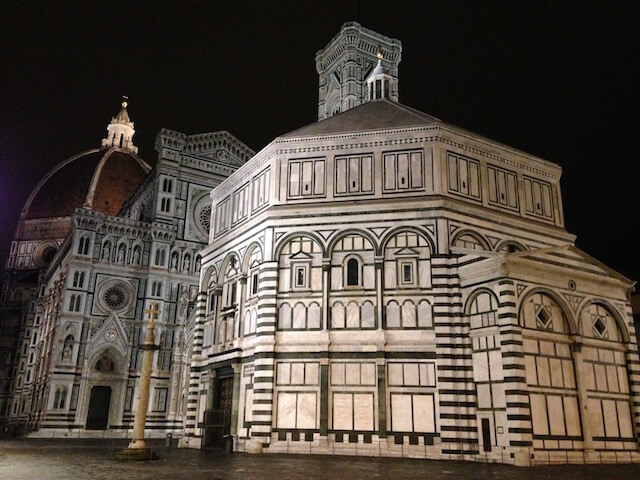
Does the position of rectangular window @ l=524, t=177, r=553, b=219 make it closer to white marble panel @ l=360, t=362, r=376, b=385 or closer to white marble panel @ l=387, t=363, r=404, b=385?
white marble panel @ l=387, t=363, r=404, b=385

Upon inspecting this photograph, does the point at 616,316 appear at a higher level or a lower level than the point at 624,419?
higher

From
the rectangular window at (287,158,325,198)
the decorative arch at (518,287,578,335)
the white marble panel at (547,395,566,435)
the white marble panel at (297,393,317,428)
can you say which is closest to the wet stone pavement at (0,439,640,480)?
the white marble panel at (547,395,566,435)

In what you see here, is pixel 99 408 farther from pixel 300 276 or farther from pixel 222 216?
pixel 300 276

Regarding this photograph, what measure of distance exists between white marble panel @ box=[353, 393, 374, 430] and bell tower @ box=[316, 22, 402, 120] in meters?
36.2

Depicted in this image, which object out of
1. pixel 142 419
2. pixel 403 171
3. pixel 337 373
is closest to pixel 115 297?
pixel 337 373

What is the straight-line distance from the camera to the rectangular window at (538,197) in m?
23.7

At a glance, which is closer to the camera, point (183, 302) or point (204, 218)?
point (183, 302)

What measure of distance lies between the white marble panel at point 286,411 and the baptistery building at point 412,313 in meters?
0.05

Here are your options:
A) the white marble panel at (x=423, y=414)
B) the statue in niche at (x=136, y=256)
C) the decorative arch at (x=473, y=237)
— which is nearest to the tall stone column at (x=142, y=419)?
the white marble panel at (x=423, y=414)

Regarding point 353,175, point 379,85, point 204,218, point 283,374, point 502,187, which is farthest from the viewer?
point 204,218

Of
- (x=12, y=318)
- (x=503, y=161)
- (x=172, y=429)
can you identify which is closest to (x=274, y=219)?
(x=503, y=161)

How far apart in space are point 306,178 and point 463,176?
19.4ft

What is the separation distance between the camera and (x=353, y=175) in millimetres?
22141

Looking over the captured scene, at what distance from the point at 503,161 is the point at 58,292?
106 ft
